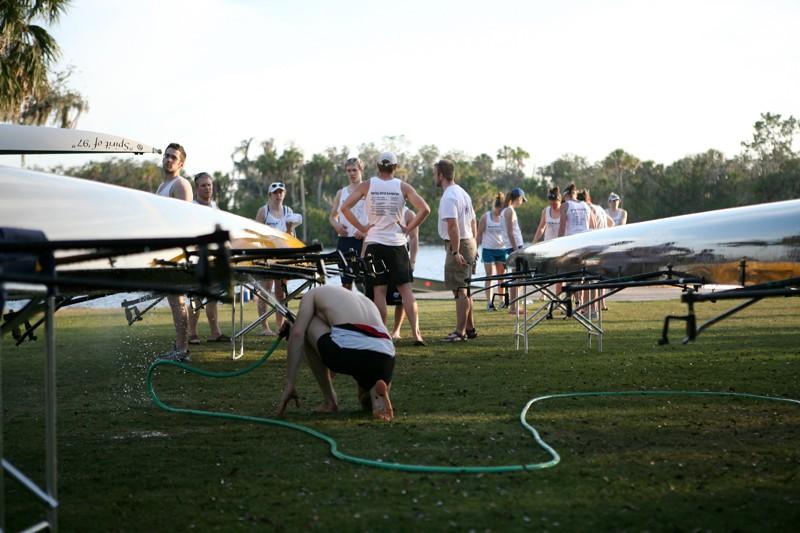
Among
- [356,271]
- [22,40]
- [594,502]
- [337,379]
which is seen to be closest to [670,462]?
[594,502]

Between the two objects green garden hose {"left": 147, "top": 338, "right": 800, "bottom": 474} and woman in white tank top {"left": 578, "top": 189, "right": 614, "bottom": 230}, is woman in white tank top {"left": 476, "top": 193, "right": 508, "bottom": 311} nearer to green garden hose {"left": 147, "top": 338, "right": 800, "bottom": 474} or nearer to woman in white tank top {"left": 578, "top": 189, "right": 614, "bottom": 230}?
woman in white tank top {"left": 578, "top": 189, "right": 614, "bottom": 230}

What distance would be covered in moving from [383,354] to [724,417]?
201 centimetres

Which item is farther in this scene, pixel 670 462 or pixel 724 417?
pixel 724 417

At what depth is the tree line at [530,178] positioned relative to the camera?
65.1 metres

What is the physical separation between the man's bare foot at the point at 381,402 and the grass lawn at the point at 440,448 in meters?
0.10

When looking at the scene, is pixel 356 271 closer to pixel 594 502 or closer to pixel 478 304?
pixel 594 502

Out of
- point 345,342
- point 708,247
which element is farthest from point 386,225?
point 345,342

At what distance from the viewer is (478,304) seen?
59.2 ft

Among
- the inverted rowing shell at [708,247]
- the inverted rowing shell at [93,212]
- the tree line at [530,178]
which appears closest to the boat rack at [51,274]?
the inverted rowing shell at [93,212]

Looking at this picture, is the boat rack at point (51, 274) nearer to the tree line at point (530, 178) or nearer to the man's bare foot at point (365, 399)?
the man's bare foot at point (365, 399)

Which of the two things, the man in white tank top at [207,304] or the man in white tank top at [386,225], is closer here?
the man in white tank top at [386,225]

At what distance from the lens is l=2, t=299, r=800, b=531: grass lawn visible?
12.7ft

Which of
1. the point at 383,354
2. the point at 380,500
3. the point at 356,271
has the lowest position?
the point at 380,500

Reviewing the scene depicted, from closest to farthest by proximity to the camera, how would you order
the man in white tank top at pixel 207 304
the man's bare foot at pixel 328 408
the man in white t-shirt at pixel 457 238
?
1. the man's bare foot at pixel 328 408
2. the man in white tank top at pixel 207 304
3. the man in white t-shirt at pixel 457 238
